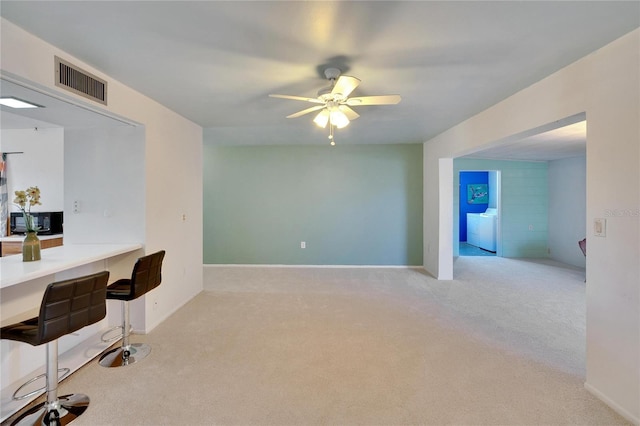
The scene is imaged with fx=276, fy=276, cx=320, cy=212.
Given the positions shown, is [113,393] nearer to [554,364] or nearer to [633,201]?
[554,364]

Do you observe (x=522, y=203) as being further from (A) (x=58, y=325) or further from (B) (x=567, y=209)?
(A) (x=58, y=325)

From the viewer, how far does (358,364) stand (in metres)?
2.29

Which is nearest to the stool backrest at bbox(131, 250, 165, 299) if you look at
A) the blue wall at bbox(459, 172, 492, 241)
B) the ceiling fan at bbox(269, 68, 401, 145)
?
the ceiling fan at bbox(269, 68, 401, 145)

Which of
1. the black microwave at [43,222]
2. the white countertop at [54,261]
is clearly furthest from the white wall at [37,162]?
the white countertop at [54,261]

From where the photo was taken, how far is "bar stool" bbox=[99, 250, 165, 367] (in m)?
2.26

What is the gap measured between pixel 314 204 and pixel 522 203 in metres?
4.93

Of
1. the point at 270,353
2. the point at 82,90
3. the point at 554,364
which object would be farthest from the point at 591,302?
the point at 82,90

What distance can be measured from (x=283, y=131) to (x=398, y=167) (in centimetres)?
245

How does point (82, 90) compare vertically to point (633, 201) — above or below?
above

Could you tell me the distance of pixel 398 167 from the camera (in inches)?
216

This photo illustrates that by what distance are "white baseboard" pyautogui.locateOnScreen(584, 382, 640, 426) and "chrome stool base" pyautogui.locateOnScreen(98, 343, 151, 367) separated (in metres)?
3.46

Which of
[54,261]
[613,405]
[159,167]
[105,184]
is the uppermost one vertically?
[159,167]

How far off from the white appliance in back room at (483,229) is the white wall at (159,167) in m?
6.94

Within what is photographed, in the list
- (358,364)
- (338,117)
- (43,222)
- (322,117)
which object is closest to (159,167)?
(322,117)
